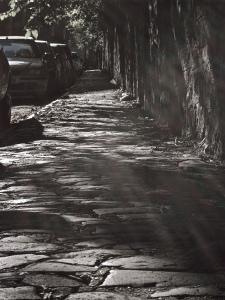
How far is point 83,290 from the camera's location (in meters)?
3.80

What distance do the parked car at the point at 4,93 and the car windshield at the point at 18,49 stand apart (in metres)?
6.85

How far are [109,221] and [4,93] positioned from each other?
768 centimetres

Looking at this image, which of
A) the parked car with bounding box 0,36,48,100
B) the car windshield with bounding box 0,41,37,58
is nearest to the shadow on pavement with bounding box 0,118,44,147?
the parked car with bounding box 0,36,48,100

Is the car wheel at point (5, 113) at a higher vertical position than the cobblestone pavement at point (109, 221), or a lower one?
higher

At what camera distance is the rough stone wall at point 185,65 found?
337 inches

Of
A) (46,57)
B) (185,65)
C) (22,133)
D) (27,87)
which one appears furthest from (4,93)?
(46,57)

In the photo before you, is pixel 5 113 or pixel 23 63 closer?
pixel 5 113

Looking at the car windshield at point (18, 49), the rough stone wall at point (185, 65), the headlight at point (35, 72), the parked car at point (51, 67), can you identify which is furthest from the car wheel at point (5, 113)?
the parked car at point (51, 67)

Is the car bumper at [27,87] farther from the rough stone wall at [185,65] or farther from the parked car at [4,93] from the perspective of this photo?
the parked car at [4,93]

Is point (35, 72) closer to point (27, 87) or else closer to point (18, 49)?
point (27, 87)

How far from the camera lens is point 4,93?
12.8m

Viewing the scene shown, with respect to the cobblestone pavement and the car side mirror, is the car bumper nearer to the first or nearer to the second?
the car side mirror

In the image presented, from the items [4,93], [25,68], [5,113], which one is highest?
[25,68]

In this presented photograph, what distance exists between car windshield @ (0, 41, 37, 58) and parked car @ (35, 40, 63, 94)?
26.7 inches
